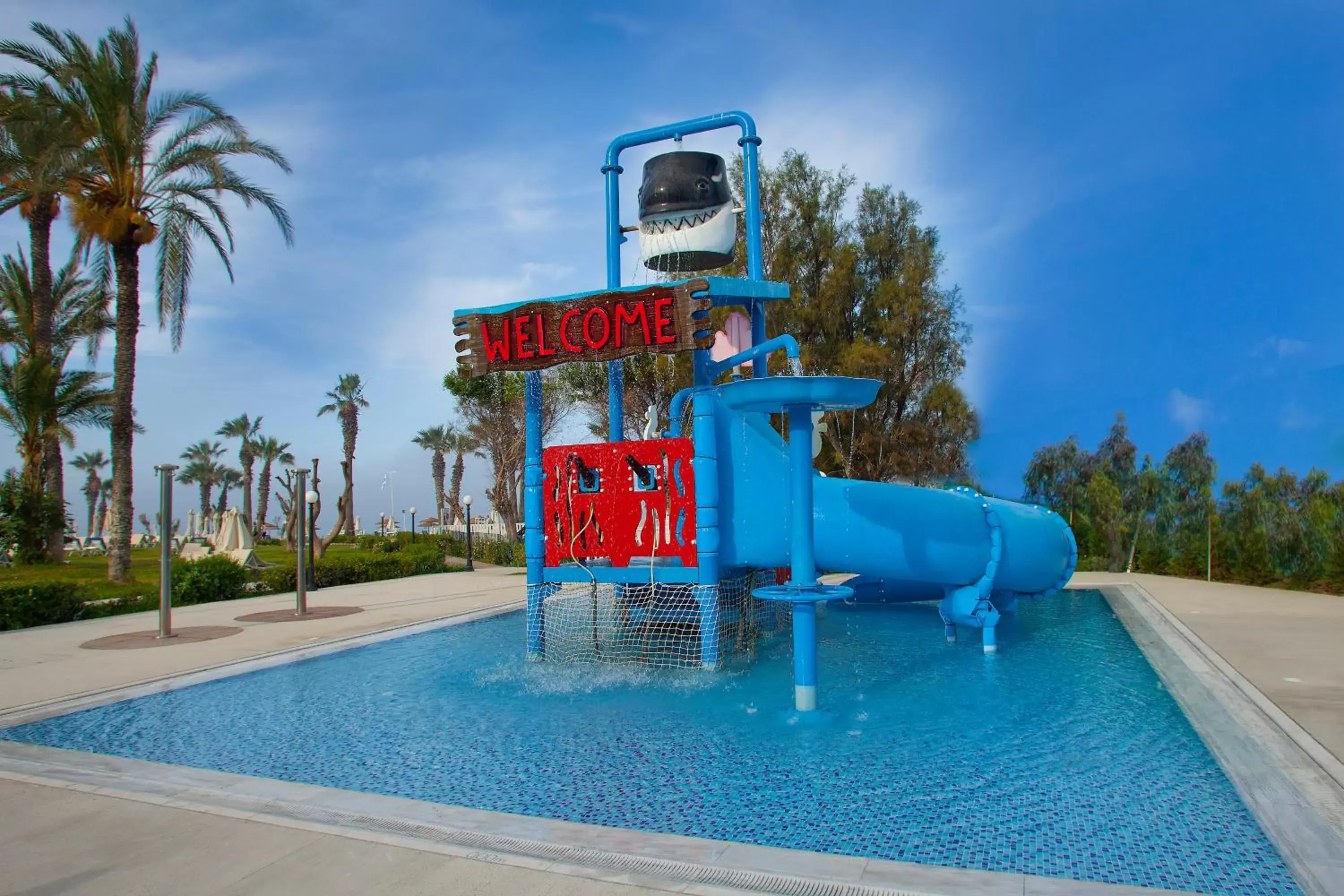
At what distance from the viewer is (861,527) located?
916 cm

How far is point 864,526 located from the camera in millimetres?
9180

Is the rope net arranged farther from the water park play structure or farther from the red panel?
the red panel

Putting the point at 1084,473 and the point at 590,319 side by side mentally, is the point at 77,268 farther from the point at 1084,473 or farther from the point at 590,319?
the point at 1084,473

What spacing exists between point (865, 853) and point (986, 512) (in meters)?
6.68

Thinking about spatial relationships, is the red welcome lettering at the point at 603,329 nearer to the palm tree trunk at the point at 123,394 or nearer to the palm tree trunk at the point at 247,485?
the palm tree trunk at the point at 123,394

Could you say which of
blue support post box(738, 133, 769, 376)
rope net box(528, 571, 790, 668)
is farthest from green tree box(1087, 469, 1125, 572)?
blue support post box(738, 133, 769, 376)

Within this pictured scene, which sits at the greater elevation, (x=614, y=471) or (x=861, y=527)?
(x=614, y=471)

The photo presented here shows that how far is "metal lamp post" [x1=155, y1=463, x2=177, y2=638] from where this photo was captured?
10906 millimetres

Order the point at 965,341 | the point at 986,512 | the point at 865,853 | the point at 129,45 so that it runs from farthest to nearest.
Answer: the point at 965,341 < the point at 129,45 < the point at 986,512 < the point at 865,853

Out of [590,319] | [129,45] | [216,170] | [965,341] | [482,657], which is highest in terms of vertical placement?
[129,45]

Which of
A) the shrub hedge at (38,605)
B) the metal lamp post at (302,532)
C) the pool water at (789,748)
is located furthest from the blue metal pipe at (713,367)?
the shrub hedge at (38,605)

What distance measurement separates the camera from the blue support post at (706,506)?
8.84m

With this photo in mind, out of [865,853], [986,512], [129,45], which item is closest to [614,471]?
[986,512]

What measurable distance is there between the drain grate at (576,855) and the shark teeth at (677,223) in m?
8.02
